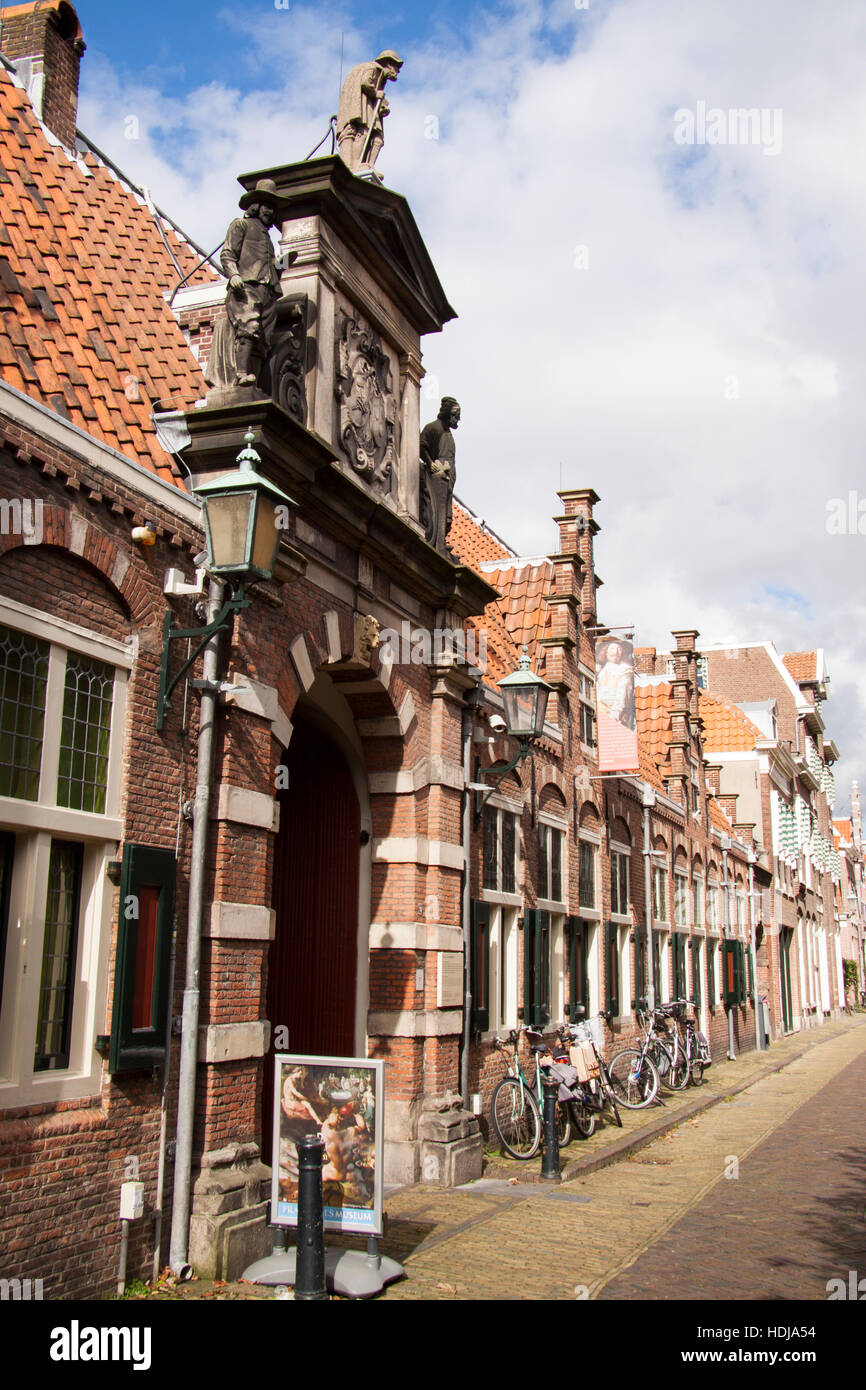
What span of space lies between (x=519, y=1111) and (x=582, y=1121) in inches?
52.2

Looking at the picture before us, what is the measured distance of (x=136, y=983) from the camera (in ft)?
24.5

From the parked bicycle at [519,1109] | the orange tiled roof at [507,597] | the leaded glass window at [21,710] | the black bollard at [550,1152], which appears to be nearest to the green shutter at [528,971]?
the parked bicycle at [519,1109]

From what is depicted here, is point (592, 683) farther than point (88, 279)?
Yes

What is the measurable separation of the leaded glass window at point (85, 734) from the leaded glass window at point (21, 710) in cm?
21

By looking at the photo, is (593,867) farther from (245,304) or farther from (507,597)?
(245,304)

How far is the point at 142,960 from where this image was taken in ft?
24.8

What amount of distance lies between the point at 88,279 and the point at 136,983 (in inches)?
225

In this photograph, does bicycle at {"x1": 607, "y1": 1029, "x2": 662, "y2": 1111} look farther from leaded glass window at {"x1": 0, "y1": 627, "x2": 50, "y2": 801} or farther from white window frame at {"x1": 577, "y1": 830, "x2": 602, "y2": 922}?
leaded glass window at {"x1": 0, "y1": 627, "x2": 50, "y2": 801}

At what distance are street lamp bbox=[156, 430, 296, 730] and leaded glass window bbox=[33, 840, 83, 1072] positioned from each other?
114 cm

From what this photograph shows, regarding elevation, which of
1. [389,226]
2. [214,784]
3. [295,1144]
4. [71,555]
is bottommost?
[295,1144]

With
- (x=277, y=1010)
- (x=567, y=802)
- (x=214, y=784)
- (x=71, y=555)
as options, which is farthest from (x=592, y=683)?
(x=71, y=555)

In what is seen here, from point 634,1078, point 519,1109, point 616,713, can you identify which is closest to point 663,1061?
point 634,1078

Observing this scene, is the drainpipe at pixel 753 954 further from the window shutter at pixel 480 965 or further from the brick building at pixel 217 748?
the window shutter at pixel 480 965
